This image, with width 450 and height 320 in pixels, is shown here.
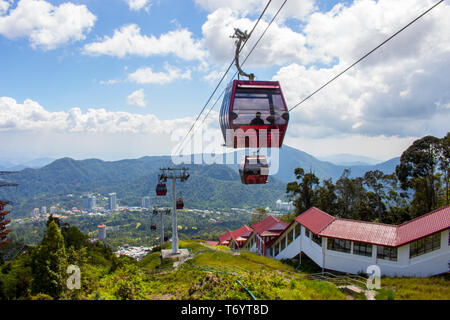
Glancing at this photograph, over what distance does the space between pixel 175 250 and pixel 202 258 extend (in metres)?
4.66

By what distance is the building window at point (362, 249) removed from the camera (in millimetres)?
18094

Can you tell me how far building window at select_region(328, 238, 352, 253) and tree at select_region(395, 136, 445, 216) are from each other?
1898 cm

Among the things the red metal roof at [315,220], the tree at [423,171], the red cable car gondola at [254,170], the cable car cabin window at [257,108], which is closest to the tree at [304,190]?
the tree at [423,171]

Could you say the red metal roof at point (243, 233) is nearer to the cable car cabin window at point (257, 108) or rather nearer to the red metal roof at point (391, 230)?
the red metal roof at point (391, 230)

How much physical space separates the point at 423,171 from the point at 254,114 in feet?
102

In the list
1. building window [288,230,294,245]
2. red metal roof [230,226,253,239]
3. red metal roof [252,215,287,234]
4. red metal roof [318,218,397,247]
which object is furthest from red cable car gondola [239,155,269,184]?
red metal roof [230,226,253,239]

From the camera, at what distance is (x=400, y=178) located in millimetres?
35281

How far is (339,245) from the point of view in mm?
19469

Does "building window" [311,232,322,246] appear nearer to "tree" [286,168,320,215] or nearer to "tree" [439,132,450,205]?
"tree" [439,132,450,205]

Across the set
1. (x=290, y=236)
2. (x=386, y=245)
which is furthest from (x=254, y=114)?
(x=290, y=236)

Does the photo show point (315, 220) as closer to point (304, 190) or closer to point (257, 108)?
point (257, 108)
